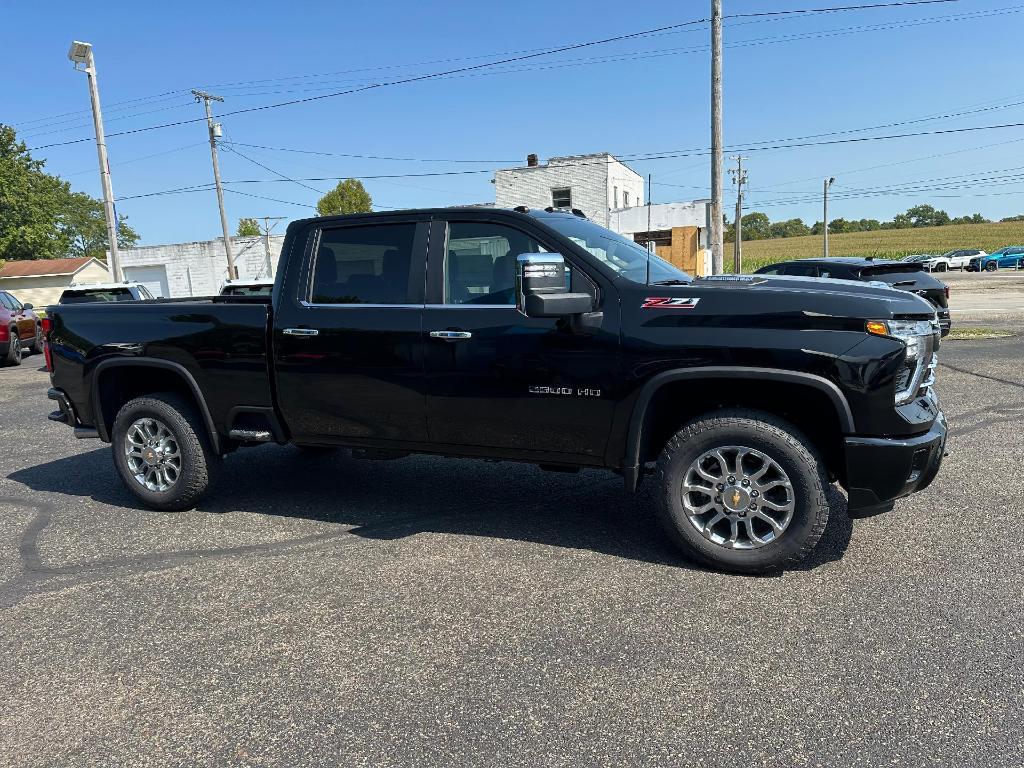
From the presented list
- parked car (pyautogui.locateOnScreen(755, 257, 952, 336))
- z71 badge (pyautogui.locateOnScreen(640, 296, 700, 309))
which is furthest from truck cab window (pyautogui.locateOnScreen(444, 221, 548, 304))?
parked car (pyautogui.locateOnScreen(755, 257, 952, 336))

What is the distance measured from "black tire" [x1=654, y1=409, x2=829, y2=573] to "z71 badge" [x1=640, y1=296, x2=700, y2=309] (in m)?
0.59

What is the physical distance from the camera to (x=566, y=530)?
461 centimetres

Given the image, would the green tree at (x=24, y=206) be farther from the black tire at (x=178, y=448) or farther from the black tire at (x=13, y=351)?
the black tire at (x=178, y=448)

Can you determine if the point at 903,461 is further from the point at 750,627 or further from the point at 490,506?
the point at 490,506

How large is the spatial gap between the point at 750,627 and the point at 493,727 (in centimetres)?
131

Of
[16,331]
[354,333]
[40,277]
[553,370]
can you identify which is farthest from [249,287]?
[40,277]

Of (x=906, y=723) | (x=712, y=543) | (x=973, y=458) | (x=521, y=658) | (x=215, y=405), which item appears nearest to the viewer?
(x=906, y=723)

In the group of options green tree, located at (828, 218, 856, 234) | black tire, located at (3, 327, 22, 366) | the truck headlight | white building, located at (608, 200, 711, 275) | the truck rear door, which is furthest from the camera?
green tree, located at (828, 218, 856, 234)

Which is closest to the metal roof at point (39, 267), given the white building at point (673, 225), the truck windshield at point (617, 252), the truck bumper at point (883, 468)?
the white building at point (673, 225)

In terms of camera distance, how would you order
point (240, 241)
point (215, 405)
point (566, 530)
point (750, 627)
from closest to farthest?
point (750, 627) → point (566, 530) → point (215, 405) → point (240, 241)

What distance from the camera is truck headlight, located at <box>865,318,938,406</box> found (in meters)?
3.52

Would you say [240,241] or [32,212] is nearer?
[240,241]

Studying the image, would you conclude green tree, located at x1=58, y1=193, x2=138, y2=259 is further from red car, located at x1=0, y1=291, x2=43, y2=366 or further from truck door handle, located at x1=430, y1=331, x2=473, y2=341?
truck door handle, located at x1=430, y1=331, x2=473, y2=341

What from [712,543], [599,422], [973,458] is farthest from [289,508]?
[973,458]
